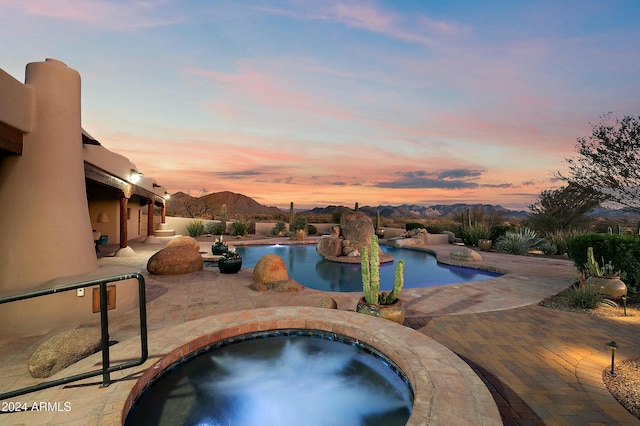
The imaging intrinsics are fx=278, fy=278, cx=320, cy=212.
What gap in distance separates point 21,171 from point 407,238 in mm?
17899

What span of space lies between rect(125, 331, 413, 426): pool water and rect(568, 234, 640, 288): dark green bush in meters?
7.22

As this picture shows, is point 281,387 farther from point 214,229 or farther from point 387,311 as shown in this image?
point 214,229

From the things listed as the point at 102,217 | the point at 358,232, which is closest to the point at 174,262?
the point at 358,232

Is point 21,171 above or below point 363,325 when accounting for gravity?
above

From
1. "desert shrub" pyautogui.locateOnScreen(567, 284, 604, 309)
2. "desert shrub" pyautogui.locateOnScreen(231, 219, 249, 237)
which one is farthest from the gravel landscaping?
"desert shrub" pyautogui.locateOnScreen(231, 219, 249, 237)

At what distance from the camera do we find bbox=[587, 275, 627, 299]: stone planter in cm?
611

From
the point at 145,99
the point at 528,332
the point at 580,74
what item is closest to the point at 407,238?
the point at 580,74

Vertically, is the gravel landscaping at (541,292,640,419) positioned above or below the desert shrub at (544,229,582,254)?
below

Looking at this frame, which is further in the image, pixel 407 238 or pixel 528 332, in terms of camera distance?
pixel 407 238

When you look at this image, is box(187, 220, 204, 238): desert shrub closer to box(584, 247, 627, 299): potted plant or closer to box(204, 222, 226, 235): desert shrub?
box(204, 222, 226, 235): desert shrub

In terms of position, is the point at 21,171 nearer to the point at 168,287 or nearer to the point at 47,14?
the point at 168,287

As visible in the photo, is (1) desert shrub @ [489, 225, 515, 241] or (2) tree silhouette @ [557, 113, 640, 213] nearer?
(2) tree silhouette @ [557, 113, 640, 213]

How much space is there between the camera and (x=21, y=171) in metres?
4.75

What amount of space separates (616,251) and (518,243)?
25.9ft
